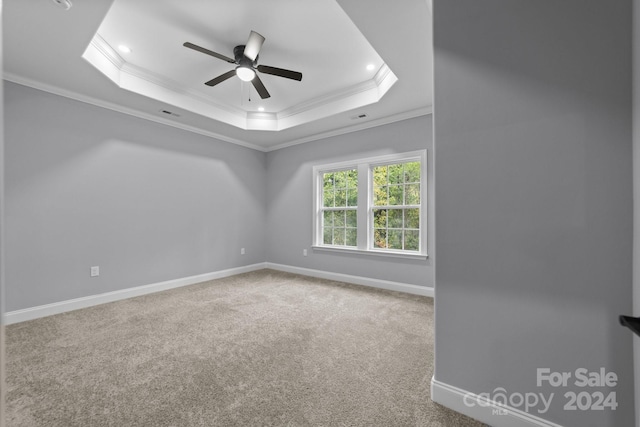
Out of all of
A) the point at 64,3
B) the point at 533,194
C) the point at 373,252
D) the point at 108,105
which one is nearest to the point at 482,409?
the point at 533,194

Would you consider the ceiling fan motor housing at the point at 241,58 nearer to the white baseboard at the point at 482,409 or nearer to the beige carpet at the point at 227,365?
the beige carpet at the point at 227,365

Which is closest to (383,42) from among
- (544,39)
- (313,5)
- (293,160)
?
(313,5)

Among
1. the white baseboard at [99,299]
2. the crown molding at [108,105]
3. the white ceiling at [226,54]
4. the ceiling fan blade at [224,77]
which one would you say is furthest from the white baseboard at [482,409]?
the crown molding at [108,105]

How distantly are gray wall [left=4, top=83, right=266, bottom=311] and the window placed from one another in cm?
167

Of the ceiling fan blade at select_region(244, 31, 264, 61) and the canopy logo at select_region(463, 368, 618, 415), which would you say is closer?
the canopy logo at select_region(463, 368, 618, 415)

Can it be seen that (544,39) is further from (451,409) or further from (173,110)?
(173,110)

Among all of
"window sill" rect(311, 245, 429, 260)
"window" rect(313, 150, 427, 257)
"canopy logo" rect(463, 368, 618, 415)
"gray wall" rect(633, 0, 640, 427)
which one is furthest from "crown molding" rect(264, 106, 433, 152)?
"canopy logo" rect(463, 368, 618, 415)

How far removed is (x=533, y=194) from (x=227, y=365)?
2294 millimetres

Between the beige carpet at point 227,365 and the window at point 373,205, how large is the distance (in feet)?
3.51

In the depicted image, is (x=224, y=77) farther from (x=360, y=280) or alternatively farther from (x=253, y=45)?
(x=360, y=280)

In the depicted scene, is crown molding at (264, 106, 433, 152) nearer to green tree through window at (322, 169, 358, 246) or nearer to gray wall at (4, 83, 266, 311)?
green tree through window at (322, 169, 358, 246)

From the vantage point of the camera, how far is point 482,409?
163cm

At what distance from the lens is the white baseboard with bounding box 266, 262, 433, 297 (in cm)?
397

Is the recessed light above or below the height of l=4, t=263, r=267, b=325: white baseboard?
above
